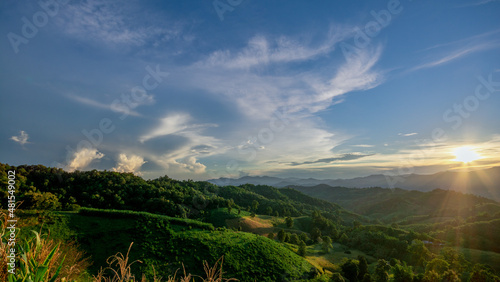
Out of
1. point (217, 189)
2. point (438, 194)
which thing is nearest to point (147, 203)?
point (217, 189)

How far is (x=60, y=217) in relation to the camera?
4800 cm

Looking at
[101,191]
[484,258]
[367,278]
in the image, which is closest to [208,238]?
[367,278]

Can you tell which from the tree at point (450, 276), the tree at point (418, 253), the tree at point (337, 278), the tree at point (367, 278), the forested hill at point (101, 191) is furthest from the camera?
the forested hill at point (101, 191)

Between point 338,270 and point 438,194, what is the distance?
204 m

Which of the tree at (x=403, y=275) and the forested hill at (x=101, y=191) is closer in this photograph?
the tree at (x=403, y=275)

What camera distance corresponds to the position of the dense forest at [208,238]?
44281 mm

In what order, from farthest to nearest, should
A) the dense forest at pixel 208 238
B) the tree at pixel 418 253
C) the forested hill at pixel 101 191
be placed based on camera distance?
the forested hill at pixel 101 191, the tree at pixel 418 253, the dense forest at pixel 208 238

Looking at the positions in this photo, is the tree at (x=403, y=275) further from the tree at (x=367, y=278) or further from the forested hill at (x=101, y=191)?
the forested hill at (x=101, y=191)

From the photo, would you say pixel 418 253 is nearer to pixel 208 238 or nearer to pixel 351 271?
pixel 351 271

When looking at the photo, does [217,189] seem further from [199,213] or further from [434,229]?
[434,229]

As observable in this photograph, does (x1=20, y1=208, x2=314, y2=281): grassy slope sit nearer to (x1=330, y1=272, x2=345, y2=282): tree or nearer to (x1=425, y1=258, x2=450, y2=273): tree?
(x1=330, y1=272, x2=345, y2=282): tree

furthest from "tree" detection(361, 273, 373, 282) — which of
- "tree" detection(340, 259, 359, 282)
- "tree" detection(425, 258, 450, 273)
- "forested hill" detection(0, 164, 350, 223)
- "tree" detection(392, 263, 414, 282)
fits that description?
"forested hill" detection(0, 164, 350, 223)

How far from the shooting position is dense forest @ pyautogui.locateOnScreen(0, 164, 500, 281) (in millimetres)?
44281

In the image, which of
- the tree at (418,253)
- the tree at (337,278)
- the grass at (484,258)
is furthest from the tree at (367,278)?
the grass at (484,258)
